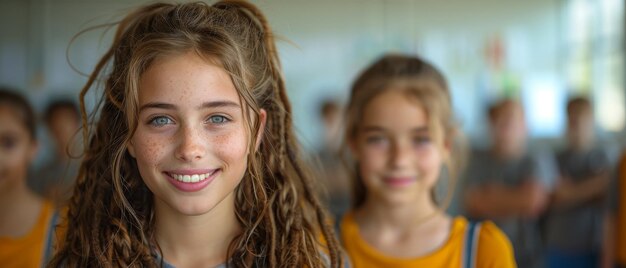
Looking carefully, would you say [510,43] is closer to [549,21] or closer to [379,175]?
[549,21]

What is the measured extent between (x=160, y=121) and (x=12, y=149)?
140 centimetres

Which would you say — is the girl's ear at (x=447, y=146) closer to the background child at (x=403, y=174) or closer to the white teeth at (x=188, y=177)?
the background child at (x=403, y=174)

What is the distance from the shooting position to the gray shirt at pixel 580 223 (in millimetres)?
4324

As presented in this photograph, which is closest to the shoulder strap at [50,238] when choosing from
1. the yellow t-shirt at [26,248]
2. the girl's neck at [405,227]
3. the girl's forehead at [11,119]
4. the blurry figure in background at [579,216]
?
the yellow t-shirt at [26,248]

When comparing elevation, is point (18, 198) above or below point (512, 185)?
above

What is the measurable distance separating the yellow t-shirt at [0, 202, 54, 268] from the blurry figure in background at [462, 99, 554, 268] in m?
2.67

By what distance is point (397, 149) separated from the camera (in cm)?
212

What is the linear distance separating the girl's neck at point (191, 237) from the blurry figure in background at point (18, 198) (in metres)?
0.90

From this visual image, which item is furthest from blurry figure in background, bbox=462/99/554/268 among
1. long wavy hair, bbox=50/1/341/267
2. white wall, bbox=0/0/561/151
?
long wavy hair, bbox=50/1/341/267

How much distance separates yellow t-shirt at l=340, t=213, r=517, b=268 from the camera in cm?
195

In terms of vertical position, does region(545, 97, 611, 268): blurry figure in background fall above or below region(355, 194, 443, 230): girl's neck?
below

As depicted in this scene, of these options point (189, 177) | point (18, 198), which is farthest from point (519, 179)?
point (189, 177)

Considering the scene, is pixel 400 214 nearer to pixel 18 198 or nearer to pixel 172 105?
pixel 172 105

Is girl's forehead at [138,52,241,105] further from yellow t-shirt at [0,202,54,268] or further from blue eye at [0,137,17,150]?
blue eye at [0,137,17,150]
